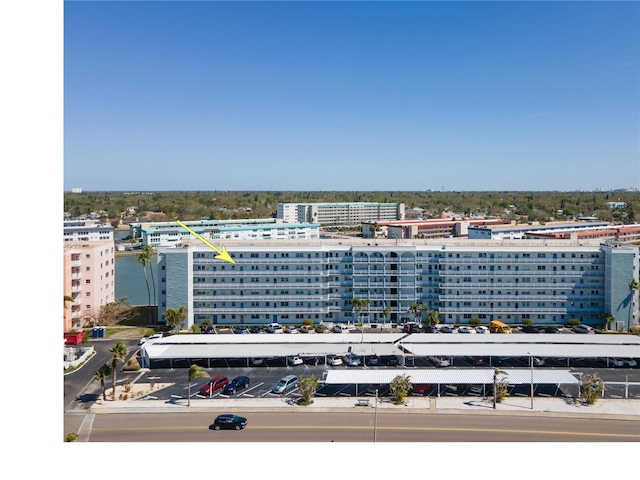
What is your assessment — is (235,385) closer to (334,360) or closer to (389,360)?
(334,360)

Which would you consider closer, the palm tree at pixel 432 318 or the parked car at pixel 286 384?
the parked car at pixel 286 384

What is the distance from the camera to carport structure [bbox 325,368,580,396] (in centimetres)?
1716

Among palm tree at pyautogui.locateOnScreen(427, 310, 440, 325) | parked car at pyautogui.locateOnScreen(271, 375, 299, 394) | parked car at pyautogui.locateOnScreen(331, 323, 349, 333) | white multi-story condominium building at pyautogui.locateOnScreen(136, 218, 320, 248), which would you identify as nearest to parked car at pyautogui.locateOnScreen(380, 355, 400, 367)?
parked car at pyautogui.locateOnScreen(271, 375, 299, 394)

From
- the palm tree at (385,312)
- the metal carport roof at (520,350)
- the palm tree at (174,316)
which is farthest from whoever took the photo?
the palm tree at (385,312)

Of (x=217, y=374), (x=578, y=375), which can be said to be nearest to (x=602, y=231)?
(x=578, y=375)

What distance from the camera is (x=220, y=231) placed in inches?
2448

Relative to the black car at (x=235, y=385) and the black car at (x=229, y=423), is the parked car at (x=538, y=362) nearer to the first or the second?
the black car at (x=235, y=385)

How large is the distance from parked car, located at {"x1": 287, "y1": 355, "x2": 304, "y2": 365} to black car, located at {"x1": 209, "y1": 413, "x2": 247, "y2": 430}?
6119mm

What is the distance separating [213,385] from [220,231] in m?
45.4

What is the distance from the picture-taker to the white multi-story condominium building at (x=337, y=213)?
294ft

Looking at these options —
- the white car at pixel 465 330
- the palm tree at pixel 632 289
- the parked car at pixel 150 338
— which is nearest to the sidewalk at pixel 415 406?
the parked car at pixel 150 338

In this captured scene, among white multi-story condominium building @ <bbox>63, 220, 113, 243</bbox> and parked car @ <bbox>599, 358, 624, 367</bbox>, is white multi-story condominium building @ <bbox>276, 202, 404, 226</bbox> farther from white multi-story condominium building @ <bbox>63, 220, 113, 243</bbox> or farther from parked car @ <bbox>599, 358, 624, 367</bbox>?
parked car @ <bbox>599, 358, 624, 367</bbox>

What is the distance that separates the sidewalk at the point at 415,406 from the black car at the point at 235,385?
0.53 m

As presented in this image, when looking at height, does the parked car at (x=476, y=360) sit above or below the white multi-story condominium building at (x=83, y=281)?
below
